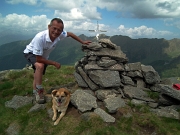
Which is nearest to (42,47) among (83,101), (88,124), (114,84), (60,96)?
(60,96)

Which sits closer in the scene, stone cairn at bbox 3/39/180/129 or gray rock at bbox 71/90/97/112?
gray rock at bbox 71/90/97/112

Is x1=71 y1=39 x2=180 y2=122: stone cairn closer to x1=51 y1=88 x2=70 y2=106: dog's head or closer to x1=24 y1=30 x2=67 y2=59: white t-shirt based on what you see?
x1=51 y1=88 x2=70 y2=106: dog's head

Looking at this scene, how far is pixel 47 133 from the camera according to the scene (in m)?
9.98

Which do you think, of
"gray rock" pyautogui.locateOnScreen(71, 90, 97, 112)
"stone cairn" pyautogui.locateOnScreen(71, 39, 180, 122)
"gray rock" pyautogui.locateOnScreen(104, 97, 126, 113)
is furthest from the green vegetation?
"stone cairn" pyautogui.locateOnScreen(71, 39, 180, 122)

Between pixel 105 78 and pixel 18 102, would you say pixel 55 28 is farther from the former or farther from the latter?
pixel 18 102

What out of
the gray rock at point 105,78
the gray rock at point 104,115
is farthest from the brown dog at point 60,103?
the gray rock at point 105,78

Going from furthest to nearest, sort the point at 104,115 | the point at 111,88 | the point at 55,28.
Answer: the point at 111,88 → the point at 104,115 → the point at 55,28

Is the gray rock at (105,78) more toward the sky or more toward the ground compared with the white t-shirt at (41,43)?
more toward the ground

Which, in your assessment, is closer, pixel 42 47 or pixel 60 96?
pixel 42 47

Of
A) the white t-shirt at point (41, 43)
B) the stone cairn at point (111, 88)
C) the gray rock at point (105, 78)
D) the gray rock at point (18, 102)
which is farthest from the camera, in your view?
the gray rock at point (105, 78)

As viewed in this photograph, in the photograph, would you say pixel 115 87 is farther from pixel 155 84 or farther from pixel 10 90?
pixel 10 90

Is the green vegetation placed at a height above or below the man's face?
below

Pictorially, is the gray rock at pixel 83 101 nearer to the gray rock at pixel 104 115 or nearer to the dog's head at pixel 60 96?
the gray rock at pixel 104 115

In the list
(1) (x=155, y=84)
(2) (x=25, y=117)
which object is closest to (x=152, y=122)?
(1) (x=155, y=84)
